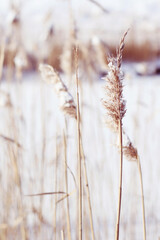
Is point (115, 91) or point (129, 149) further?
point (129, 149)

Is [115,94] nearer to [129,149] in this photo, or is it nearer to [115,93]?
[115,93]

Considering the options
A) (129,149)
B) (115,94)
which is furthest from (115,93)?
(129,149)

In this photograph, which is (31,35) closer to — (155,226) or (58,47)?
(58,47)

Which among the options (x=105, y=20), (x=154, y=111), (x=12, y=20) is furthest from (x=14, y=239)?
(x=105, y=20)

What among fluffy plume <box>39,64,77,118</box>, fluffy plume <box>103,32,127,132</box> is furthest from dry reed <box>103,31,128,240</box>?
fluffy plume <box>39,64,77,118</box>

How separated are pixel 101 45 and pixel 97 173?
733 mm

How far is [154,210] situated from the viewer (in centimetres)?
203

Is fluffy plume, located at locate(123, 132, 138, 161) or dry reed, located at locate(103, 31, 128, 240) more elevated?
dry reed, located at locate(103, 31, 128, 240)

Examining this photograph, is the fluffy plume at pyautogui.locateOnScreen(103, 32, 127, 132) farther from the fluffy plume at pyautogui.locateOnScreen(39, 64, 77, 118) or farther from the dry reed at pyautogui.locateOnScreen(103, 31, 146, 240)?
the fluffy plume at pyautogui.locateOnScreen(39, 64, 77, 118)

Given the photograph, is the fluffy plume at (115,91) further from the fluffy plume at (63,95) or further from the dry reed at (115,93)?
the fluffy plume at (63,95)

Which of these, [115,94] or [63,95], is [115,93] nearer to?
[115,94]

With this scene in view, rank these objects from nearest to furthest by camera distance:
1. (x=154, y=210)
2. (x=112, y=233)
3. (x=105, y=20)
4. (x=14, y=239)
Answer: (x=14, y=239) → (x=154, y=210) → (x=112, y=233) → (x=105, y=20)

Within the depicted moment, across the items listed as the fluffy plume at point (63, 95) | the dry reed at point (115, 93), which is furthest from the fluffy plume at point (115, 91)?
the fluffy plume at point (63, 95)

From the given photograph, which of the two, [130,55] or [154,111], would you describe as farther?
[130,55]
